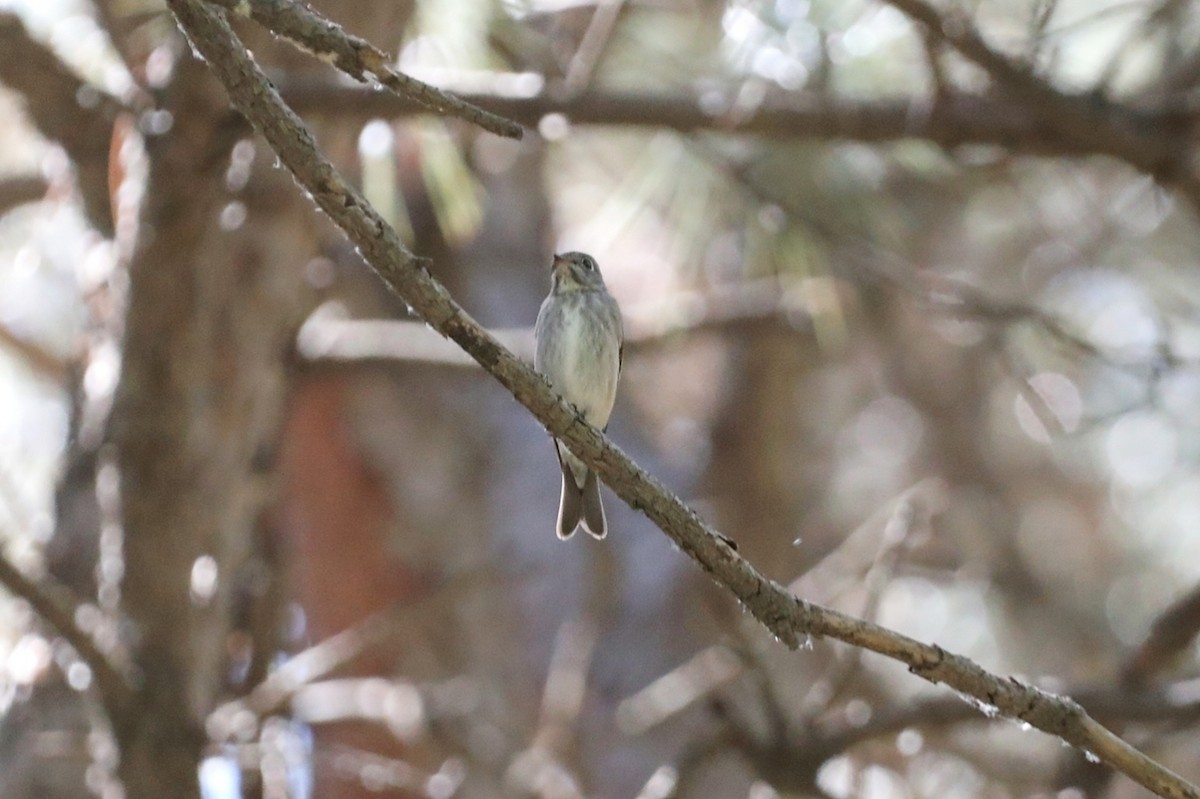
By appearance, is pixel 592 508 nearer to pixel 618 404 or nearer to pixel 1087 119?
pixel 1087 119

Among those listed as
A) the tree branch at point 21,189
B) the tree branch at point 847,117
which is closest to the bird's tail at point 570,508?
the tree branch at point 847,117

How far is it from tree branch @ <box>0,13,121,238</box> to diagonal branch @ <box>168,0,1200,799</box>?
1.64m

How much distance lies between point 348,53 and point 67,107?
1933 mm

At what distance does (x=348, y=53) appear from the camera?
1738mm

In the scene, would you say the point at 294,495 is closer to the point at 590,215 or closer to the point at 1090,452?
the point at 590,215

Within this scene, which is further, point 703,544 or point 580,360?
point 580,360

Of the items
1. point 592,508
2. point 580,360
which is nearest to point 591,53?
point 580,360

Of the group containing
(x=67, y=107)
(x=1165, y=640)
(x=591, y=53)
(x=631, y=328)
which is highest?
(x=67, y=107)

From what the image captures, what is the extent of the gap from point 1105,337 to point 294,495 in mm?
3779

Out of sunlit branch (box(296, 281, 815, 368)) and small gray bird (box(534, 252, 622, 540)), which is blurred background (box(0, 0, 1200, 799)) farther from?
small gray bird (box(534, 252, 622, 540))

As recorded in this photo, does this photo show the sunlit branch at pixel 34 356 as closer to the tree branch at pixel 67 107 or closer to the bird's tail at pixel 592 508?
the tree branch at pixel 67 107

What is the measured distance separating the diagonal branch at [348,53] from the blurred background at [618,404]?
1476mm

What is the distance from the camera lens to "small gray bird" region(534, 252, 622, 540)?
3.68 metres

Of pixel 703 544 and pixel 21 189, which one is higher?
pixel 21 189
